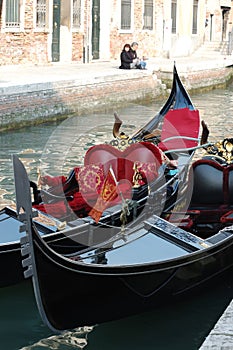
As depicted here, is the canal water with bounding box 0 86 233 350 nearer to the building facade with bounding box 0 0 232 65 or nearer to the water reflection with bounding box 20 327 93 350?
the water reflection with bounding box 20 327 93 350

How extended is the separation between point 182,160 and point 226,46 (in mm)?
11032

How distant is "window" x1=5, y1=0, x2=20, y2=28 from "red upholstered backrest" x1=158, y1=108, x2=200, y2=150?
15.4 ft

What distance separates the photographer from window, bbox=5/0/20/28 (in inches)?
378

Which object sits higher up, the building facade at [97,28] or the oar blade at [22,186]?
the building facade at [97,28]

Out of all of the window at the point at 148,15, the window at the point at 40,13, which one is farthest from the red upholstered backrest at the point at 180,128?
the window at the point at 148,15

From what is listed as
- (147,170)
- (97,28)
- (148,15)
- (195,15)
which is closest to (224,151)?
(147,170)

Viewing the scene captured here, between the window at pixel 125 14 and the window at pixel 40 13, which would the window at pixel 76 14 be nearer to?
the window at pixel 40 13

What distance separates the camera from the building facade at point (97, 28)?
9773mm

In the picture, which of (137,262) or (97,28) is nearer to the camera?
(137,262)

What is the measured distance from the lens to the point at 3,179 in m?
5.64

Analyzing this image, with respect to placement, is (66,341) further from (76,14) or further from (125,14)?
(125,14)

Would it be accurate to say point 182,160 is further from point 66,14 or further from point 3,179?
point 66,14

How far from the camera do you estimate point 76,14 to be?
1114cm

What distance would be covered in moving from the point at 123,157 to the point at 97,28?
8.12m
